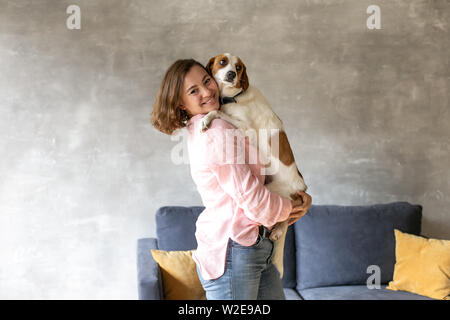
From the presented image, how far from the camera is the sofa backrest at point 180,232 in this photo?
107 inches

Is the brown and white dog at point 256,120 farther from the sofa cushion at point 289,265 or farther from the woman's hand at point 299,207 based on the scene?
the sofa cushion at point 289,265

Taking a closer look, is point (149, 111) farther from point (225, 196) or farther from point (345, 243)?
point (225, 196)

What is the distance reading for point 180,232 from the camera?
2748mm

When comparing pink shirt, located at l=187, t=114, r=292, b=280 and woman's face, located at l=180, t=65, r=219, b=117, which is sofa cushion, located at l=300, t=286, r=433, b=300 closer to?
pink shirt, located at l=187, t=114, r=292, b=280

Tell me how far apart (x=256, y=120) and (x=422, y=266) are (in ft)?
5.41

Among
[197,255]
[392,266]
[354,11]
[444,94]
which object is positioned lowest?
[392,266]

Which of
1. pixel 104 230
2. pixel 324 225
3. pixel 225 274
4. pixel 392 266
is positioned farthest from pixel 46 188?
pixel 392 266

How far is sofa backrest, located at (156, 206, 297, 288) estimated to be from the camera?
2730mm

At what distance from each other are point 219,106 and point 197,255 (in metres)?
0.51

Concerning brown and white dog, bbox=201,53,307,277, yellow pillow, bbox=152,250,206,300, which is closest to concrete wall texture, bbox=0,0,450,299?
yellow pillow, bbox=152,250,206,300

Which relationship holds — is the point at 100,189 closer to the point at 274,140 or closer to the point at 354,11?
the point at 274,140

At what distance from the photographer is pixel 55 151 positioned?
3018 millimetres

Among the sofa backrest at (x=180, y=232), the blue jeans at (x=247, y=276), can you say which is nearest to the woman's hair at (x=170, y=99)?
the blue jeans at (x=247, y=276)

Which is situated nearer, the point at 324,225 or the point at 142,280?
the point at 142,280
